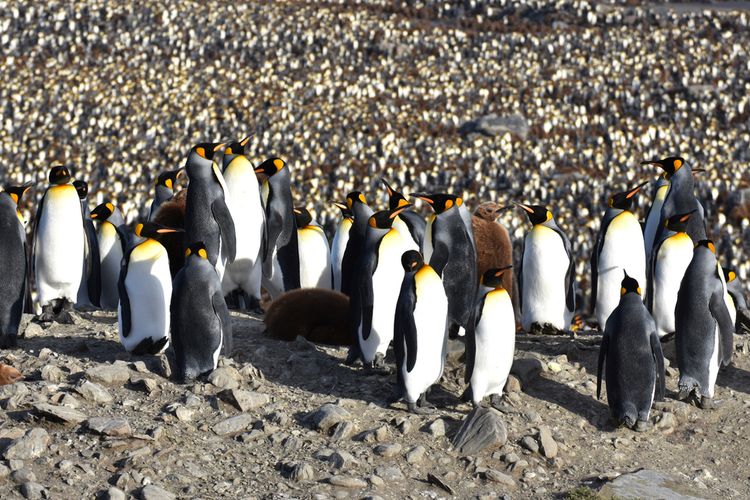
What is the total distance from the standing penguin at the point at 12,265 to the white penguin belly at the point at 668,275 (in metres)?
4.71

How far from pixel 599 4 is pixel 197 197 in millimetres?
32798

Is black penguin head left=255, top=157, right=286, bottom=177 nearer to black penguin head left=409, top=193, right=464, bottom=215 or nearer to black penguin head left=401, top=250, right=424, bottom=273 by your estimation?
black penguin head left=409, top=193, right=464, bottom=215

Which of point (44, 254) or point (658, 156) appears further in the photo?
point (658, 156)

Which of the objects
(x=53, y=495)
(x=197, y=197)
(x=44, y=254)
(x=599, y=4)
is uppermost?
(x=599, y=4)

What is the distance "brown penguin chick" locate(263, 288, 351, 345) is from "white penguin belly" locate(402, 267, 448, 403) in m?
1.25

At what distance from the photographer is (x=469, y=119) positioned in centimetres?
2894

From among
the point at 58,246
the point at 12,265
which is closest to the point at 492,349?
the point at 12,265

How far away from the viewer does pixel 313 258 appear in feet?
31.3

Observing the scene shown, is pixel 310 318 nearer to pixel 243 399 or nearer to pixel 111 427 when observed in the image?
pixel 243 399

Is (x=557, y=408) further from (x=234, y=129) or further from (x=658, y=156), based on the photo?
(x=234, y=129)

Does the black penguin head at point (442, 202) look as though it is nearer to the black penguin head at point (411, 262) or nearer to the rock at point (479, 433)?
the black penguin head at point (411, 262)

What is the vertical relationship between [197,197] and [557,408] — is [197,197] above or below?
above

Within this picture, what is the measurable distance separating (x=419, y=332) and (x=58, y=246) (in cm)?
367

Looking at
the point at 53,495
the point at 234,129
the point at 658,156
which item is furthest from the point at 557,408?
the point at 234,129
